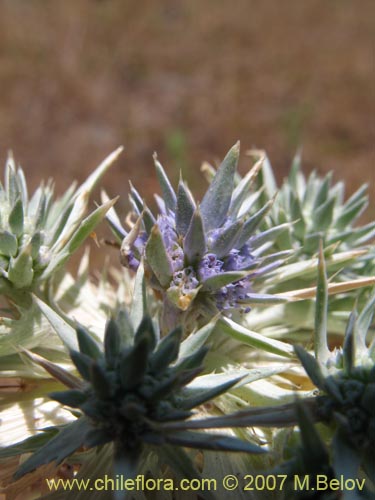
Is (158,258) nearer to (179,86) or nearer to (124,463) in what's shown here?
(124,463)

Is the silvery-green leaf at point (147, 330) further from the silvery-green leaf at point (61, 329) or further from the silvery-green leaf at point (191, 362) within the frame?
the silvery-green leaf at point (61, 329)

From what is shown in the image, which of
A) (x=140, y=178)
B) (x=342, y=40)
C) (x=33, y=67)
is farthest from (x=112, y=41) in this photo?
(x=342, y=40)

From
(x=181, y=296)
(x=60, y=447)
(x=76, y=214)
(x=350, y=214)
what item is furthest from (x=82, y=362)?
(x=350, y=214)

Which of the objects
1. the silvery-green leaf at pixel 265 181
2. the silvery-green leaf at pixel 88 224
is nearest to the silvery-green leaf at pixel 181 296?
the silvery-green leaf at pixel 88 224

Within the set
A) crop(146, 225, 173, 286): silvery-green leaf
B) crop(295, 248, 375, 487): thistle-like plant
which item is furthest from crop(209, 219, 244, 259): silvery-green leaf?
crop(295, 248, 375, 487): thistle-like plant

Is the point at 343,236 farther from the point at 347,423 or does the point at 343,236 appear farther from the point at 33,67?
the point at 33,67

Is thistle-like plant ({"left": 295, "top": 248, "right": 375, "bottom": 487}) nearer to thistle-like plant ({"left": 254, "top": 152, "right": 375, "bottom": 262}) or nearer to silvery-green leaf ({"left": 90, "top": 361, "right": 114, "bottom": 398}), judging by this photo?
silvery-green leaf ({"left": 90, "top": 361, "right": 114, "bottom": 398})
